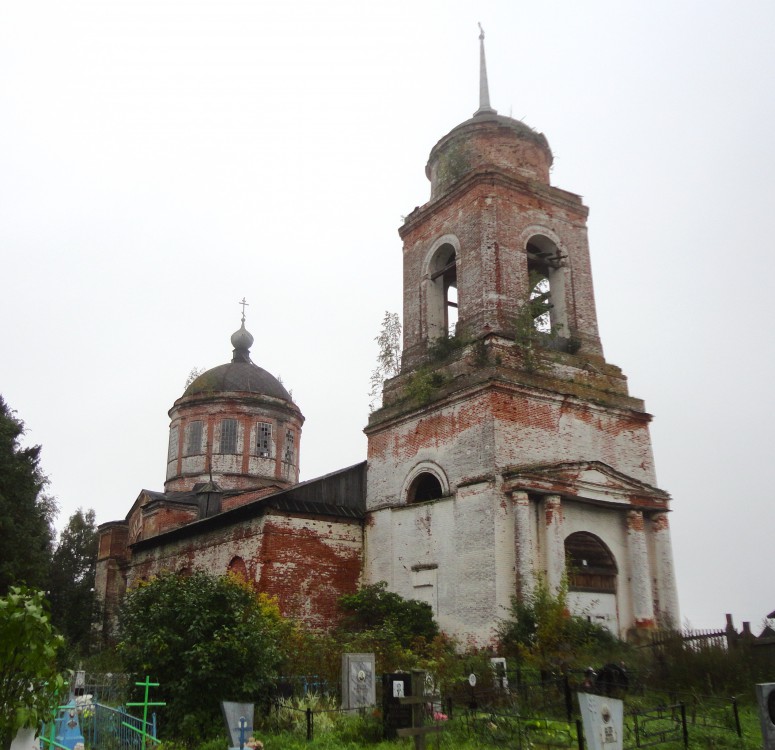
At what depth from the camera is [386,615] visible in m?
16.2

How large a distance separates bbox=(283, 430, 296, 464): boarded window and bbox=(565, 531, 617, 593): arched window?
15.5m

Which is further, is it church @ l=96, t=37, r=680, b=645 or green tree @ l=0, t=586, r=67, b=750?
church @ l=96, t=37, r=680, b=645

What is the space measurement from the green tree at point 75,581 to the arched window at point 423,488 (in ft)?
34.0

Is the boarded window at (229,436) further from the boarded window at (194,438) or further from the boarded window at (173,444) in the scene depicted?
the boarded window at (173,444)

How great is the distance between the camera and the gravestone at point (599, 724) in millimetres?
7332

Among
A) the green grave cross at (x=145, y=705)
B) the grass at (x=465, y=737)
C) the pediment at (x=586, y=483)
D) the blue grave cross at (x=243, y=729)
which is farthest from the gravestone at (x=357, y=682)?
the pediment at (x=586, y=483)

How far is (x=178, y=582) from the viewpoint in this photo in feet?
40.1

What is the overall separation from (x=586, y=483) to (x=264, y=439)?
1571cm

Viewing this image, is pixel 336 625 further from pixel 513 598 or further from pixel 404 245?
pixel 404 245

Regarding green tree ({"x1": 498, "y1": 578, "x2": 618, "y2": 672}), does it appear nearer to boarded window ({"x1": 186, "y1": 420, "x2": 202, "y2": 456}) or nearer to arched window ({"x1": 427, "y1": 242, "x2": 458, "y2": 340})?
arched window ({"x1": 427, "y1": 242, "x2": 458, "y2": 340})

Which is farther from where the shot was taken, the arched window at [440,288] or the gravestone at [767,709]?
the arched window at [440,288]

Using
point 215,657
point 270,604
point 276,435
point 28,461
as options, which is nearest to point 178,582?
point 215,657

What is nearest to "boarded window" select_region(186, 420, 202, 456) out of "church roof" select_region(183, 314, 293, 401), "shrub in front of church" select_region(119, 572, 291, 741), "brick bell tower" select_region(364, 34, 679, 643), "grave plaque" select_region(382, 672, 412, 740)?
"church roof" select_region(183, 314, 293, 401)

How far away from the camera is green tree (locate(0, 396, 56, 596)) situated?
832 inches
